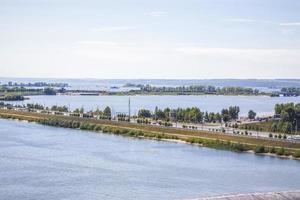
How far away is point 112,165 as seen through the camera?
1820cm

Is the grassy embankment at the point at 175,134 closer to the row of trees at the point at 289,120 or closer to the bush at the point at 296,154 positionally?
the bush at the point at 296,154

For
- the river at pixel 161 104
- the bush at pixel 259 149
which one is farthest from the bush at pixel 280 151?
the river at pixel 161 104

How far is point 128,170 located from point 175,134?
9.65m

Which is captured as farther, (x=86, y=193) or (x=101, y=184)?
(x=101, y=184)

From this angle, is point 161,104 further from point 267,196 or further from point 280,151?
point 267,196

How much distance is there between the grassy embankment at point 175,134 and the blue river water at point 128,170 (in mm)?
866

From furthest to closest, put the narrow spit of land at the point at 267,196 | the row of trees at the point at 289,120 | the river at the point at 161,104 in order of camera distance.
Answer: the river at the point at 161,104
the row of trees at the point at 289,120
the narrow spit of land at the point at 267,196

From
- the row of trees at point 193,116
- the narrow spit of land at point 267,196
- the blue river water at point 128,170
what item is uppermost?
the row of trees at point 193,116

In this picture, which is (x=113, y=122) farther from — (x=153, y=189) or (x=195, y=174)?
(x=153, y=189)

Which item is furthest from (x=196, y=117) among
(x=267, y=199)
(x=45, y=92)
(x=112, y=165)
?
(x=45, y=92)

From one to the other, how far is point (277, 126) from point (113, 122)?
8250 mm

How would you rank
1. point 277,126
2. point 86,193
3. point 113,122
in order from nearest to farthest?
point 86,193, point 277,126, point 113,122

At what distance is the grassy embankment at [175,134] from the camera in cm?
2206

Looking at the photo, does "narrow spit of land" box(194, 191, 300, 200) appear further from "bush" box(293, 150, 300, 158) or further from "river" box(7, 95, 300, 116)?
"river" box(7, 95, 300, 116)
